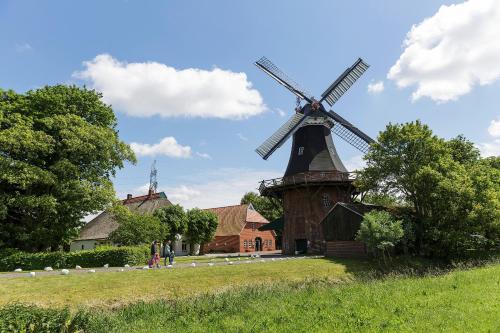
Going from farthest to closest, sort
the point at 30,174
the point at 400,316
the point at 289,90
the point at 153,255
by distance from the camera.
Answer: the point at 289,90 → the point at 30,174 → the point at 153,255 → the point at 400,316

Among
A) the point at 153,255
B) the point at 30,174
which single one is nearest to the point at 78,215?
the point at 30,174

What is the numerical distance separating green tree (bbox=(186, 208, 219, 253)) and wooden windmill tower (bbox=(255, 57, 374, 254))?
13389mm

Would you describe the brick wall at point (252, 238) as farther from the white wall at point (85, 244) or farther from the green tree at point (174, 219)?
the white wall at point (85, 244)

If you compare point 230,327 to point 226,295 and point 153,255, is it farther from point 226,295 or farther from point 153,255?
point 153,255

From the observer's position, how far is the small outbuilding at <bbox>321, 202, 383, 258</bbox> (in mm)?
28156

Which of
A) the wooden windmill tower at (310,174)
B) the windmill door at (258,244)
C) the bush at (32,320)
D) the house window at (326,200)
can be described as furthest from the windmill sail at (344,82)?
the bush at (32,320)

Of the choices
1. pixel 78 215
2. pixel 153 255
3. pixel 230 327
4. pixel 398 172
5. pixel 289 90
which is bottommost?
pixel 230 327

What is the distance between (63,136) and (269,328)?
22933mm

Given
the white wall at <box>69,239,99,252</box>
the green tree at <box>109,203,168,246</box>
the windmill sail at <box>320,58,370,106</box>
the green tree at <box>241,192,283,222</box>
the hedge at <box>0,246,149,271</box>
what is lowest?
the hedge at <box>0,246,149,271</box>

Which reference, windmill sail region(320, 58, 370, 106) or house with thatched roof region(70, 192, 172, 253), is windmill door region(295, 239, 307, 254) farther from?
house with thatched roof region(70, 192, 172, 253)

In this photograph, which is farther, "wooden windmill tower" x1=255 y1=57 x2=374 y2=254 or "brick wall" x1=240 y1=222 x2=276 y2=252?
"brick wall" x1=240 y1=222 x2=276 y2=252

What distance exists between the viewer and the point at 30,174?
24328mm

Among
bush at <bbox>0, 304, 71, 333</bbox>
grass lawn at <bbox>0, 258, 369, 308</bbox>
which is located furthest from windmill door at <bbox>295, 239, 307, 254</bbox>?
bush at <bbox>0, 304, 71, 333</bbox>

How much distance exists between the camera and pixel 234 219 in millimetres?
54344
